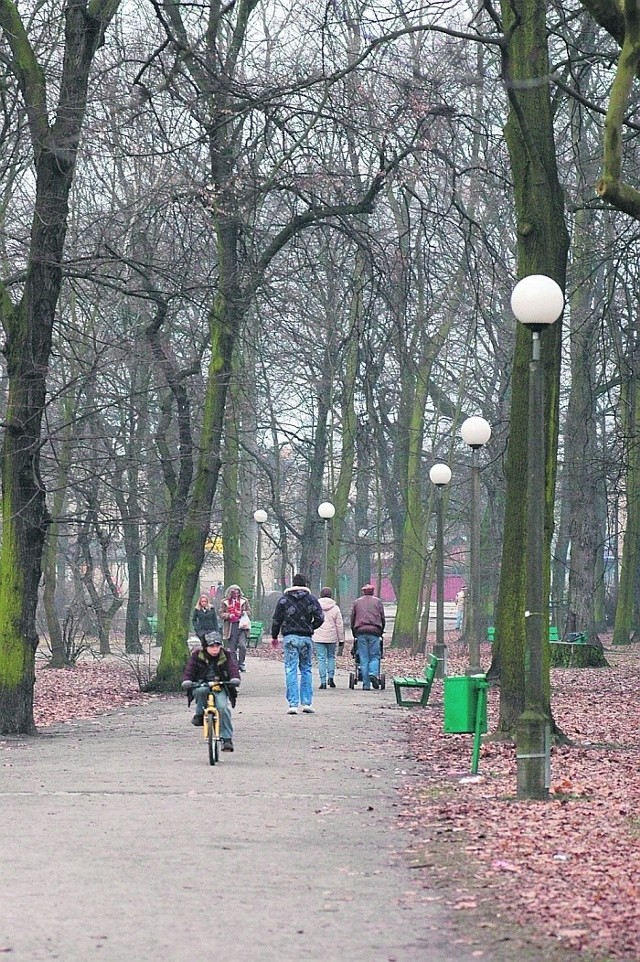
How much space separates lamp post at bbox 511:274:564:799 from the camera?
1227 cm

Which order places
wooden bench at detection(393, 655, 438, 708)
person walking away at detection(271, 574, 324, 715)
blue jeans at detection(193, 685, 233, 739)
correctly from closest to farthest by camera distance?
1. blue jeans at detection(193, 685, 233, 739)
2. person walking away at detection(271, 574, 324, 715)
3. wooden bench at detection(393, 655, 438, 708)

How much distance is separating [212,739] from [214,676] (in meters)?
0.92

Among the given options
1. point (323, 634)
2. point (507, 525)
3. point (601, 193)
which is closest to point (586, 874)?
point (601, 193)

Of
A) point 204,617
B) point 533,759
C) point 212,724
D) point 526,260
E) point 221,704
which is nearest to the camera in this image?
point 533,759

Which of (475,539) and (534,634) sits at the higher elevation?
(475,539)

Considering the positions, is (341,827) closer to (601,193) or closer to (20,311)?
(601,193)

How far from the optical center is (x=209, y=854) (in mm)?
9602

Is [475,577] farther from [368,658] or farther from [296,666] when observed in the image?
[368,658]

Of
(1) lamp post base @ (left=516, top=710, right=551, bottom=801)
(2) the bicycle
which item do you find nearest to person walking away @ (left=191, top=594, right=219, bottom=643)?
(2) the bicycle

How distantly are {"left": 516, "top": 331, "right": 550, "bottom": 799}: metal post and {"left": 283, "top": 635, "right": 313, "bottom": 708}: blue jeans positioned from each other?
24.7 ft

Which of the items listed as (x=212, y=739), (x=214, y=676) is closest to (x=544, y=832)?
(x=212, y=739)

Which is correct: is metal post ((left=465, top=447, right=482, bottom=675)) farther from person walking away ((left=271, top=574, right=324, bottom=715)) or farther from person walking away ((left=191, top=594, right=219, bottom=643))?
person walking away ((left=191, top=594, right=219, bottom=643))

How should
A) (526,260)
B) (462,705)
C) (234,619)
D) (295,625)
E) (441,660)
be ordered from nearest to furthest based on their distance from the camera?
(462,705) → (526,260) → (295,625) → (441,660) → (234,619)

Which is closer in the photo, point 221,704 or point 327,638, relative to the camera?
point 221,704
